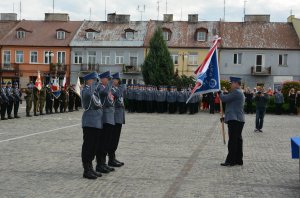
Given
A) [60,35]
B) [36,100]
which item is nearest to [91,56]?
[60,35]

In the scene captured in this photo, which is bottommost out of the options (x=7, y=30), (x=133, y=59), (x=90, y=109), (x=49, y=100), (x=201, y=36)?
(x=49, y=100)

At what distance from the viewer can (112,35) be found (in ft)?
196

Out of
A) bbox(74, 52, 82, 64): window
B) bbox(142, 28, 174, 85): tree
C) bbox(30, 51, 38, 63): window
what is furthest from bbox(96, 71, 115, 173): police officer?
bbox(30, 51, 38, 63): window

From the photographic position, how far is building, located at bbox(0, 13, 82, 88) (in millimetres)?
59562

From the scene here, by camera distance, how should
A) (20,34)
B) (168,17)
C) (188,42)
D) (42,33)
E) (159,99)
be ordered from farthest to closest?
(168,17)
(42,33)
(20,34)
(188,42)
(159,99)

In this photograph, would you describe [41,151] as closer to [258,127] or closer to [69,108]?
[258,127]

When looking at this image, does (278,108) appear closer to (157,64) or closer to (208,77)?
(157,64)

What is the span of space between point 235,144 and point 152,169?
201cm

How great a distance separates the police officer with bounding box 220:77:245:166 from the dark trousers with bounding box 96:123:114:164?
260 cm

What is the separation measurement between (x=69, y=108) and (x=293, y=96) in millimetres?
13921

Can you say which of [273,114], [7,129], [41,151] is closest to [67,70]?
[273,114]

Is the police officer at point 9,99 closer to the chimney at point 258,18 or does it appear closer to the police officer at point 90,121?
the police officer at point 90,121

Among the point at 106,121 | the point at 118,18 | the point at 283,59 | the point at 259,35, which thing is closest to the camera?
the point at 106,121

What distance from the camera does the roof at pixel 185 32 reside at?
2277 inches
